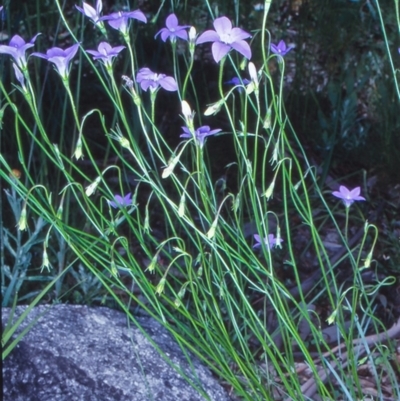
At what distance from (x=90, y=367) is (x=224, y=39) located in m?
0.76

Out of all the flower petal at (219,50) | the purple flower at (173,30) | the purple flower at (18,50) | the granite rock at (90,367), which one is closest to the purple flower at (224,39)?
the flower petal at (219,50)

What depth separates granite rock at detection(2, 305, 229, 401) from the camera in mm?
1497

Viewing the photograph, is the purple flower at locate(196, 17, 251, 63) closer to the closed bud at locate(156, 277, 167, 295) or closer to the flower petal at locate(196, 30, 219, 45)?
the flower petal at locate(196, 30, 219, 45)

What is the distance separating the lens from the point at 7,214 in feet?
7.16

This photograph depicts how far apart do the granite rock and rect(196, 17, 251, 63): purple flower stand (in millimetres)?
634

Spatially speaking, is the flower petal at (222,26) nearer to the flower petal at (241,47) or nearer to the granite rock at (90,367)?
the flower petal at (241,47)

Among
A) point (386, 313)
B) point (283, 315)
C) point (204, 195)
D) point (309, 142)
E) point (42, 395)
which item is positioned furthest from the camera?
point (309, 142)

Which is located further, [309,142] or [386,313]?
[309,142]

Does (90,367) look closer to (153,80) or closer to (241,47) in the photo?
(153,80)

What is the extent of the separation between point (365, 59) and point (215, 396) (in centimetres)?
152

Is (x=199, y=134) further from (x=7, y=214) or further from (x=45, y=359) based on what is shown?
(x=7, y=214)

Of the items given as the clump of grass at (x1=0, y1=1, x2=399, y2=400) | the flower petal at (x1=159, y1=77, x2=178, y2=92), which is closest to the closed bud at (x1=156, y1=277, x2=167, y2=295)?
the clump of grass at (x1=0, y1=1, x2=399, y2=400)

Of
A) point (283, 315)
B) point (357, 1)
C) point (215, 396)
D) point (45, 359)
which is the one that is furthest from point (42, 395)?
point (357, 1)

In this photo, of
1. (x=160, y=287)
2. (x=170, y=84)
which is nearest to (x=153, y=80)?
(x=170, y=84)
